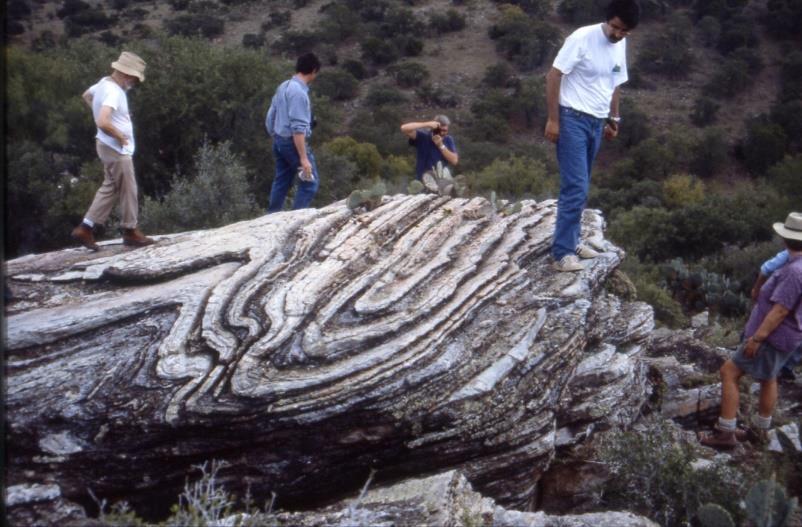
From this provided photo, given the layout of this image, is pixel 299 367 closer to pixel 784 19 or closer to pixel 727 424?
pixel 727 424

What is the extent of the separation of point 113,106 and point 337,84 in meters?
30.1

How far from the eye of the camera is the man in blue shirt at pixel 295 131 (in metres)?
7.73

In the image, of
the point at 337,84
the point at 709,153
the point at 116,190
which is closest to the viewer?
the point at 116,190

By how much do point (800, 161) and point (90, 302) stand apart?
26758mm

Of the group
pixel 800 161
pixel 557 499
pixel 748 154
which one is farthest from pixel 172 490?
pixel 748 154

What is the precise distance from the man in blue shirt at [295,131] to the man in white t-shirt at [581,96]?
100.0 inches

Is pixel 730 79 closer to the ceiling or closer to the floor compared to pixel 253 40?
closer to the floor

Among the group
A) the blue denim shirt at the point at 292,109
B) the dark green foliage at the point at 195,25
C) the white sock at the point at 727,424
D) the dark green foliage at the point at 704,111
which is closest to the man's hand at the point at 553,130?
the white sock at the point at 727,424

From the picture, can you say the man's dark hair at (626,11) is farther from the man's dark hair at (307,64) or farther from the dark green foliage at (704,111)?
the dark green foliage at (704,111)

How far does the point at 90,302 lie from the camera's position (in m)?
5.52

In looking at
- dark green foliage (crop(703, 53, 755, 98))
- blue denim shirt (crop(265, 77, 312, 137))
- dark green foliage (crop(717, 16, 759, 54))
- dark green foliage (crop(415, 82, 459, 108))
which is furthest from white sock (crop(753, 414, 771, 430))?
dark green foliage (crop(717, 16, 759, 54))

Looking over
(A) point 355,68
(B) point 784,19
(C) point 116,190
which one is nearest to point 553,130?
(C) point 116,190

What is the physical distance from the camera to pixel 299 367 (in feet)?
16.3

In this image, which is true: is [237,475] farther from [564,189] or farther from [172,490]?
[564,189]
